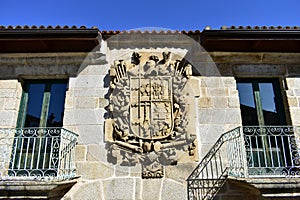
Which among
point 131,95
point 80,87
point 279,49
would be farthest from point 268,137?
point 80,87

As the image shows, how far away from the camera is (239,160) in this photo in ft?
13.6

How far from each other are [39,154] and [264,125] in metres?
3.92

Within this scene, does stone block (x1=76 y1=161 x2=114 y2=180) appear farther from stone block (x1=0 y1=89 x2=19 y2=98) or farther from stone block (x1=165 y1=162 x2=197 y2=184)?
stone block (x1=0 y1=89 x2=19 y2=98)

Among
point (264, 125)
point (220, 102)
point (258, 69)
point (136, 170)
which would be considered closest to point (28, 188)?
point (136, 170)

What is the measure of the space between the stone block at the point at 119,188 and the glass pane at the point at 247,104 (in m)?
2.35

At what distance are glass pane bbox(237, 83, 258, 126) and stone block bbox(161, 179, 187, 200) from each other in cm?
169

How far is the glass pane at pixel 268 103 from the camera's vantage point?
15.9 ft

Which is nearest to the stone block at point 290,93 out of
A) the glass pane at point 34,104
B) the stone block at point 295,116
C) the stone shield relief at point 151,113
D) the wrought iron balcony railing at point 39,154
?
the stone block at point 295,116

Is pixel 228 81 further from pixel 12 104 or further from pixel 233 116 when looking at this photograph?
pixel 12 104

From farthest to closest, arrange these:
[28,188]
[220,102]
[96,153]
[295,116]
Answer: [220,102] → [295,116] → [96,153] → [28,188]

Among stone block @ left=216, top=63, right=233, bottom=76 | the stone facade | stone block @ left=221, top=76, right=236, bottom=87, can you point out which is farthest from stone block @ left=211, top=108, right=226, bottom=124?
stone block @ left=216, top=63, right=233, bottom=76

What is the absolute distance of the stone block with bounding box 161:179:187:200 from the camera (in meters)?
4.22

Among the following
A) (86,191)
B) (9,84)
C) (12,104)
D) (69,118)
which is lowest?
(86,191)

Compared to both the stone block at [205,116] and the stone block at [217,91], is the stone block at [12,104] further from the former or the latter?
the stone block at [217,91]
